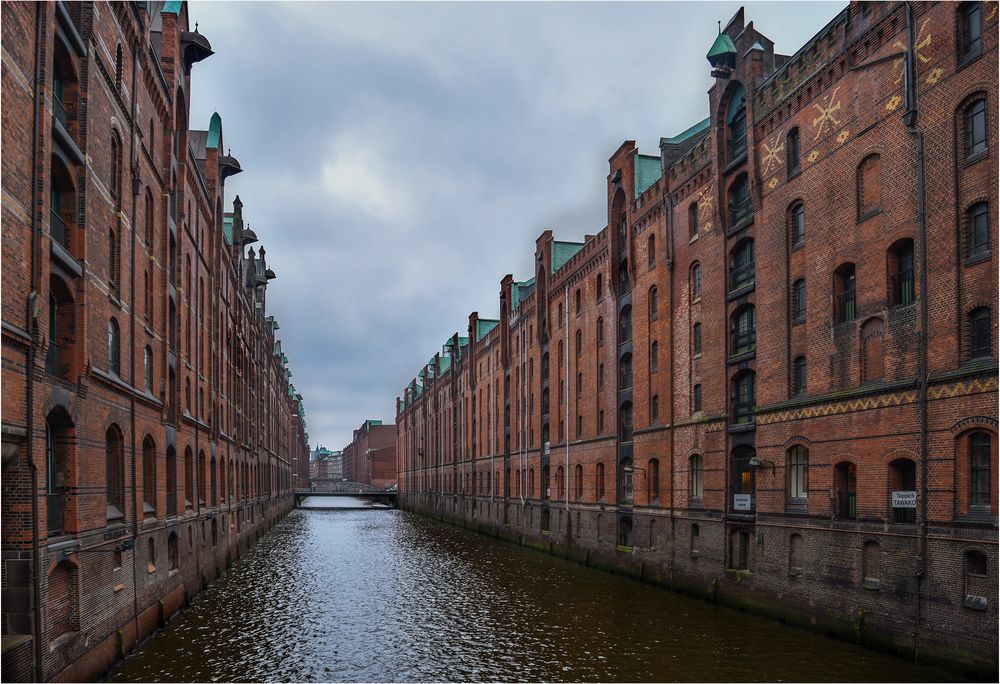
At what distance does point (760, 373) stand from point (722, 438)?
3315 millimetres

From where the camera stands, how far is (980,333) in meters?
17.2

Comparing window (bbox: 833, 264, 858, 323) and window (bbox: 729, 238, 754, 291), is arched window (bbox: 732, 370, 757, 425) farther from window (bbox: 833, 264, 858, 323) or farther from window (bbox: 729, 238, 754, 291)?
window (bbox: 833, 264, 858, 323)

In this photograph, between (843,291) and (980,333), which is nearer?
(980,333)

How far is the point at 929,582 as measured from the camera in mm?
17750

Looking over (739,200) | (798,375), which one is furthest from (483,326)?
(798,375)

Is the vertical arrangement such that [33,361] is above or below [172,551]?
above

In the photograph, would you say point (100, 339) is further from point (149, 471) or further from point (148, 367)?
point (149, 471)

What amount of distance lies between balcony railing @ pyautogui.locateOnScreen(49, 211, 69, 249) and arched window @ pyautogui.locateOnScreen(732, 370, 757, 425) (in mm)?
19319

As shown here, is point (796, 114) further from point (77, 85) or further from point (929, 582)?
point (77, 85)

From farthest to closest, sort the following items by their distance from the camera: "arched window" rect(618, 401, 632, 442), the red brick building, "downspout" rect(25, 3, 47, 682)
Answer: the red brick building, "arched window" rect(618, 401, 632, 442), "downspout" rect(25, 3, 47, 682)

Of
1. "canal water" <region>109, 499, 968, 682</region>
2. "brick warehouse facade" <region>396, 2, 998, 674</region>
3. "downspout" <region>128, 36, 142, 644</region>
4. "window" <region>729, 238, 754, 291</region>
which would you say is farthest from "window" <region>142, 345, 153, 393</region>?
"window" <region>729, 238, 754, 291</region>

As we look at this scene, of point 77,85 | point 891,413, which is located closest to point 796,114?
point 891,413

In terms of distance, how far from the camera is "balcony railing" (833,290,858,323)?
21663 millimetres

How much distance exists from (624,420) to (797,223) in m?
14.8
